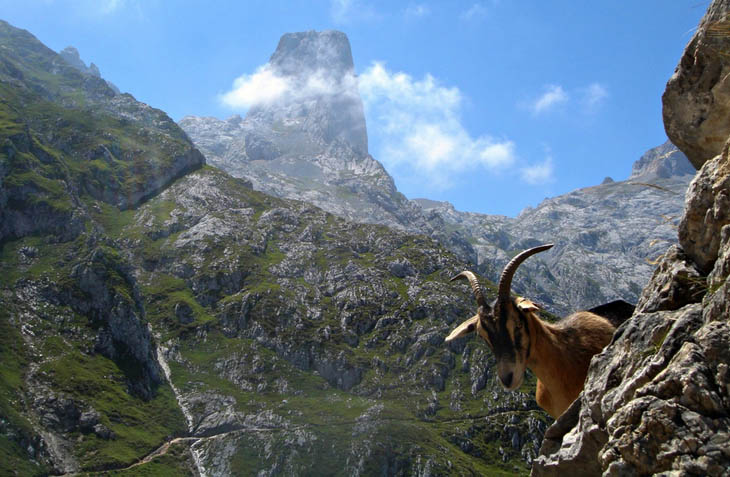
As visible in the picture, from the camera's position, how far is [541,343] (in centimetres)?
1266

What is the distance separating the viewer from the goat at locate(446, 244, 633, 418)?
1231 centimetres

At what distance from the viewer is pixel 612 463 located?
25.4ft

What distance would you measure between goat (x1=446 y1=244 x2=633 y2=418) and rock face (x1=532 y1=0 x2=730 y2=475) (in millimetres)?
1882

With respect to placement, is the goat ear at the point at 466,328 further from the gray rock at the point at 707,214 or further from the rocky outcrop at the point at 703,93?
the rocky outcrop at the point at 703,93

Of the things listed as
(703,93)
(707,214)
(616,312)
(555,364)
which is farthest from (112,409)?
(707,214)

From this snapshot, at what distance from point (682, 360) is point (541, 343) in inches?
215

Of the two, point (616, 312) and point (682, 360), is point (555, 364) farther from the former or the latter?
point (682, 360)

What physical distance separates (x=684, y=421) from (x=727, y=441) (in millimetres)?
551

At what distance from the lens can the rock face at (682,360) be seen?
6797 mm

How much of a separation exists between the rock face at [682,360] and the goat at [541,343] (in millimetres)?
1882

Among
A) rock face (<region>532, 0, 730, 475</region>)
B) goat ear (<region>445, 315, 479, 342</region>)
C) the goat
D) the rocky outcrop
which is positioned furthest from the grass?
the rocky outcrop

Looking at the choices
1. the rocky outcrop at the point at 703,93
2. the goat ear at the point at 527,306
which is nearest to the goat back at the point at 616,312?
the goat ear at the point at 527,306

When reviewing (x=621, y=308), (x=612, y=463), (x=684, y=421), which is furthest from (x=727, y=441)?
(x=621, y=308)

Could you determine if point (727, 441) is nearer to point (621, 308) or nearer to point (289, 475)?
point (621, 308)
